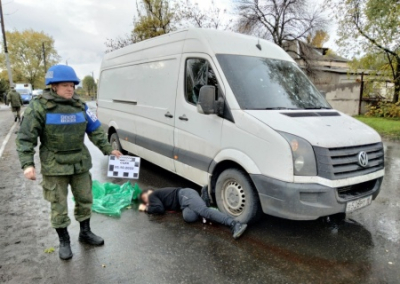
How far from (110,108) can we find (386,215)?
592 centimetres

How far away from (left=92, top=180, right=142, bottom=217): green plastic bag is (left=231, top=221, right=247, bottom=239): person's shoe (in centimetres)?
163

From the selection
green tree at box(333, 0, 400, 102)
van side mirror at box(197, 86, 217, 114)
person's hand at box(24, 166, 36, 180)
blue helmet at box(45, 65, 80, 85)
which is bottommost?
person's hand at box(24, 166, 36, 180)

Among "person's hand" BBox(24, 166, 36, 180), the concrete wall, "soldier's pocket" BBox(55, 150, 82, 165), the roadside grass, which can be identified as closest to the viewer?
"person's hand" BBox(24, 166, 36, 180)

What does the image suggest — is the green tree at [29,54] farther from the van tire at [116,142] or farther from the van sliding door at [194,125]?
the van sliding door at [194,125]

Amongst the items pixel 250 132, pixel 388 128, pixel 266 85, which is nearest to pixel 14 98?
pixel 266 85

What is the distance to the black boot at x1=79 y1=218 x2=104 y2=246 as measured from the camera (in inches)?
Answer: 131

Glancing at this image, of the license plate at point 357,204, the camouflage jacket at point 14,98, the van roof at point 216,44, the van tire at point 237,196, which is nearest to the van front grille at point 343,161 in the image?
the license plate at point 357,204

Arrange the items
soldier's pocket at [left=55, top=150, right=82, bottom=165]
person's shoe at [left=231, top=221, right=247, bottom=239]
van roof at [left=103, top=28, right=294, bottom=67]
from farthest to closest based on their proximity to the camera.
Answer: van roof at [left=103, top=28, right=294, bottom=67], person's shoe at [left=231, top=221, right=247, bottom=239], soldier's pocket at [left=55, top=150, right=82, bottom=165]

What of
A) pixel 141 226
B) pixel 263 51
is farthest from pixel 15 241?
pixel 263 51

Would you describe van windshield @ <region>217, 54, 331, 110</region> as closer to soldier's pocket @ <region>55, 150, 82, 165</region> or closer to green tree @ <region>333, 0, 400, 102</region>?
soldier's pocket @ <region>55, 150, 82, 165</region>

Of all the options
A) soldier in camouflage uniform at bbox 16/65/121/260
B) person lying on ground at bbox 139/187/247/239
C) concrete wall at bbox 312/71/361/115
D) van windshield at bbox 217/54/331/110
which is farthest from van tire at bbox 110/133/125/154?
concrete wall at bbox 312/71/361/115

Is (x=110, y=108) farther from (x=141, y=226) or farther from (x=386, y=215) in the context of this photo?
(x=386, y=215)

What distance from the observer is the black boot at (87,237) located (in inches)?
131

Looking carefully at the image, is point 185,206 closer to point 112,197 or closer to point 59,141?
point 112,197
